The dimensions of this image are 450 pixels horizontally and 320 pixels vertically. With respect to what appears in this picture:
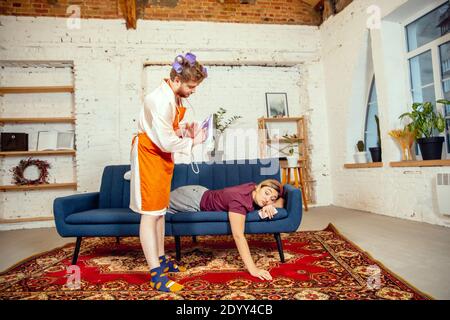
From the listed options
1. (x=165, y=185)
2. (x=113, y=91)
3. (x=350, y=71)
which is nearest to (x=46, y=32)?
(x=113, y=91)

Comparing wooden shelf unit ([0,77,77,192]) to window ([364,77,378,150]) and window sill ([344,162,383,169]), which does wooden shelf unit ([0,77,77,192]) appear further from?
window ([364,77,378,150])

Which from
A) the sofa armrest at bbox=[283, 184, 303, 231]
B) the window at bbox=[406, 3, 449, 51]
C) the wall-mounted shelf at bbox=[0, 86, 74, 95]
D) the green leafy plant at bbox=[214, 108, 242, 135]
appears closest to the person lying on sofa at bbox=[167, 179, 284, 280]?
the sofa armrest at bbox=[283, 184, 303, 231]

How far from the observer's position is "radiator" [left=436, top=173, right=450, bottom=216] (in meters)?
2.85

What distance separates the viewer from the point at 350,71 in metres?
4.41

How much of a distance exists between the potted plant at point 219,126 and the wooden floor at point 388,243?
5.76ft

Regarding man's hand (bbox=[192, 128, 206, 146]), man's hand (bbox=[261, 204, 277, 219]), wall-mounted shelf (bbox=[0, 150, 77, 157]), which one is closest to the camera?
man's hand (bbox=[192, 128, 206, 146])

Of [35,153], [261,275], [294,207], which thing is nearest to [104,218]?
[261,275]

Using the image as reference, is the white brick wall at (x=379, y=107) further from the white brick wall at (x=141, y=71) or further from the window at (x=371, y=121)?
the white brick wall at (x=141, y=71)

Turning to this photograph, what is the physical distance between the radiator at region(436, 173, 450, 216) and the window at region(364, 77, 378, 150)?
167 cm

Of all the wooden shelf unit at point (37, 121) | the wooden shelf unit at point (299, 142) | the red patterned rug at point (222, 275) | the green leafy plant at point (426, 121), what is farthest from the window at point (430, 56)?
the wooden shelf unit at point (37, 121)

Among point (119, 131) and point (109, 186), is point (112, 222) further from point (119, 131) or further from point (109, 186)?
point (119, 131)

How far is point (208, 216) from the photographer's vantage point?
2082 mm

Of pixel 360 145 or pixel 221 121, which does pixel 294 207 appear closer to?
pixel 360 145

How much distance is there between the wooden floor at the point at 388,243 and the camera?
1.73m
